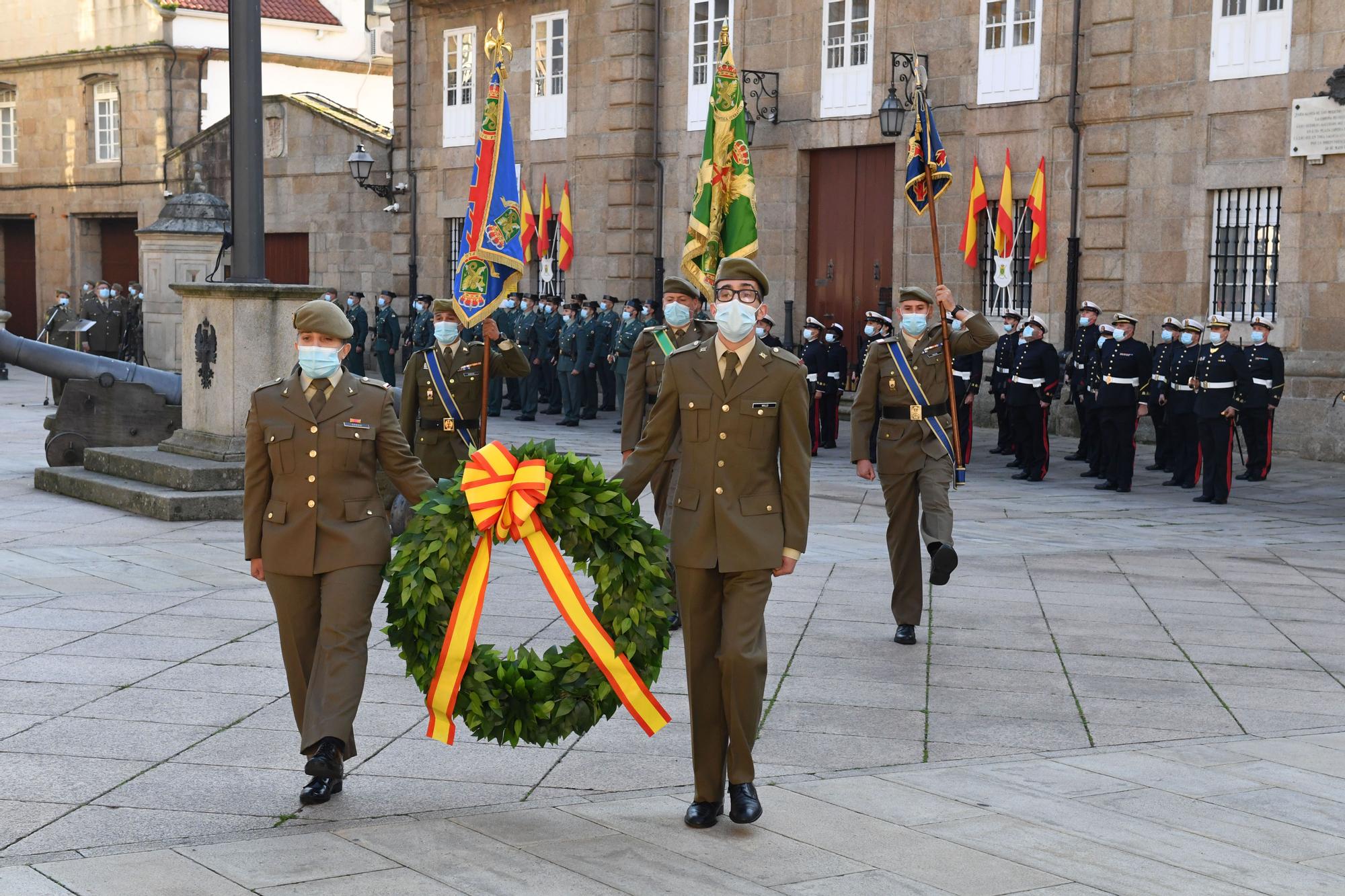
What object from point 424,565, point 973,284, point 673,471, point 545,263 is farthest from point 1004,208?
point 424,565

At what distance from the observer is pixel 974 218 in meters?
21.9

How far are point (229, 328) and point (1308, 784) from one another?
364 inches

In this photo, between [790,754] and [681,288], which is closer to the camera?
[790,754]

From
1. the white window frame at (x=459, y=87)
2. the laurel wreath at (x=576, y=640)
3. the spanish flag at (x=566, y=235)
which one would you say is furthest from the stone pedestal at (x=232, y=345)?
the white window frame at (x=459, y=87)

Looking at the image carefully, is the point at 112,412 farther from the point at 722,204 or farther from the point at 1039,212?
the point at 1039,212

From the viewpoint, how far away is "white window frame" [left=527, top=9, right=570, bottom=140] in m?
28.4

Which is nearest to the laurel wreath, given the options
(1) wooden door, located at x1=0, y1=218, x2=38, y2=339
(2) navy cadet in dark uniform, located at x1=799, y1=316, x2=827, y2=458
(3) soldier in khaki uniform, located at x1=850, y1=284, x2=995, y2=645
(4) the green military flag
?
(3) soldier in khaki uniform, located at x1=850, y1=284, x2=995, y2=645

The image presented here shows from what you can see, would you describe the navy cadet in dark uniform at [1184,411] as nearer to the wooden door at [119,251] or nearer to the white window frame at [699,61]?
the white window frame at [699,61]

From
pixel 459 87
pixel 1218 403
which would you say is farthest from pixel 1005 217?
pixel 459 87

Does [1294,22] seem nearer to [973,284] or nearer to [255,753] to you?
[973,284]

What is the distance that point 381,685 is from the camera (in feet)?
24.9

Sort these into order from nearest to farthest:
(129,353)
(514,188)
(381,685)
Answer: (381,685), (514,188), (129,353)

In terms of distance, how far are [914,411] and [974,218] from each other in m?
13.3

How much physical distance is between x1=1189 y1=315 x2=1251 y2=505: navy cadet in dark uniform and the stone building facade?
8.56 feet
